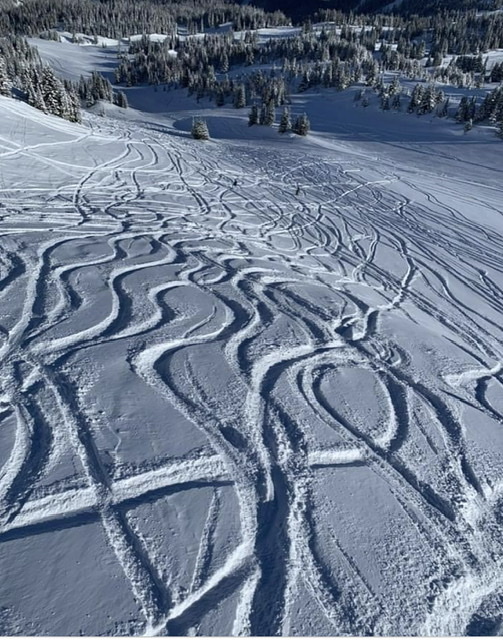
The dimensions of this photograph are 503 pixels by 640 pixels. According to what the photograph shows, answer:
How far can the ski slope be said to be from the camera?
285 centimetres

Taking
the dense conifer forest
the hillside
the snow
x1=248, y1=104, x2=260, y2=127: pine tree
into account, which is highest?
the hillside

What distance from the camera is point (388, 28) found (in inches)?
4648

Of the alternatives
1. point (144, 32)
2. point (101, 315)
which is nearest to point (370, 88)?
point (101, 315)

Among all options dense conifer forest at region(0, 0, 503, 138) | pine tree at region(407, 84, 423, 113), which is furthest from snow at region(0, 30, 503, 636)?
pine tree at region(407, 84, 423, 113)

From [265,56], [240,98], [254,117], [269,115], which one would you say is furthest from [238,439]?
[265,56]

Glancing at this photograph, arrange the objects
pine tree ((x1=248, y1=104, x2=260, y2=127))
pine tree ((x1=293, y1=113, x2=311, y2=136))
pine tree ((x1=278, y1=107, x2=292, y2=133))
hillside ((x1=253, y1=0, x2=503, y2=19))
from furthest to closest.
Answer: hillside ((x1=253, y1=0, x2=503, y2=19))
pine tree ((x1=248, y1=104, x2=260, y2=127))
pine tree ((x1=278, y1=107, x2=292, y2=133))
pine tree ((x1=293, y1=113, x2=311, y2=136))

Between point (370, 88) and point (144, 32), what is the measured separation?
391 feet

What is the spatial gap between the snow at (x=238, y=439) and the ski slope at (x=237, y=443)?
0.8 inches

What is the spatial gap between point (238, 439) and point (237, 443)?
2.1 inches

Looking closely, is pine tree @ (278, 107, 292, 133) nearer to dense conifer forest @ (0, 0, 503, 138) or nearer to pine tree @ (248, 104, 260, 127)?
dense conifer forest @ (0, 0, 503, 138)

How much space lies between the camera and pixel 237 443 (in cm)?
398

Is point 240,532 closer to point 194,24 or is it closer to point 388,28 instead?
point 388,28

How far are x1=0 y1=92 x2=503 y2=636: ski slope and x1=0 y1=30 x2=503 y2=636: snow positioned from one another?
2cm

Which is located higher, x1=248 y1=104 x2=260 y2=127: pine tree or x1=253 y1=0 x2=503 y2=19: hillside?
x1=253 y1=0 x2=503 y2=19: hillside
